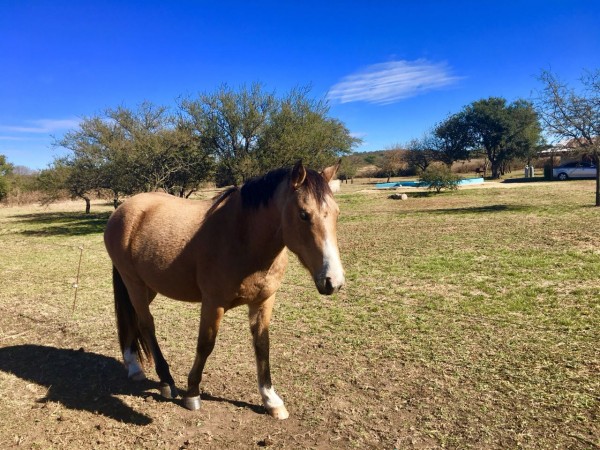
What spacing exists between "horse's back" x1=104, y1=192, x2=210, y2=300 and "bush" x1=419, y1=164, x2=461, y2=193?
25651 millimetres

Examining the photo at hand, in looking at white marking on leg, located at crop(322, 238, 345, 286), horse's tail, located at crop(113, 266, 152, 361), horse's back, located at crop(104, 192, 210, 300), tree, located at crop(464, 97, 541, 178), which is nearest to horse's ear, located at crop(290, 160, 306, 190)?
white marking on leg, located at crop(322, 238, 345, 286)

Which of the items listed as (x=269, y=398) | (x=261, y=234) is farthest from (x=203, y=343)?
(x=261, y=234)

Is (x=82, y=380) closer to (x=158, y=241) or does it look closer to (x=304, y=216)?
(x=158, y=241)

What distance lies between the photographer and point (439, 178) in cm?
2655

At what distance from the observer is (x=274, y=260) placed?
281 centimetres

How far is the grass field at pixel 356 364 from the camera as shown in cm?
278

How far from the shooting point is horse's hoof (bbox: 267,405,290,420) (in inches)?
117

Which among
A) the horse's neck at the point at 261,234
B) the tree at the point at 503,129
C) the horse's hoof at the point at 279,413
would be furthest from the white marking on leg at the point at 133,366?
the tree at the point at 503,129

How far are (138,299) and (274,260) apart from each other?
153 centimetres

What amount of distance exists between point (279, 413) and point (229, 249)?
54.5 inches

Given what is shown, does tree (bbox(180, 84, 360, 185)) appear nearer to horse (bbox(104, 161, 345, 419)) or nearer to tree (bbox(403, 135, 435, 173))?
horse (bbox(104, 161, 345, 419))

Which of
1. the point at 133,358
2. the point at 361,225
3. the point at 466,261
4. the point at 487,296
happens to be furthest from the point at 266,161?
the point at 133,358

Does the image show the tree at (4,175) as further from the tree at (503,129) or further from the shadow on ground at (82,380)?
the tree at (503,129)

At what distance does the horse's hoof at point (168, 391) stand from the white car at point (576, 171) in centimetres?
3719
